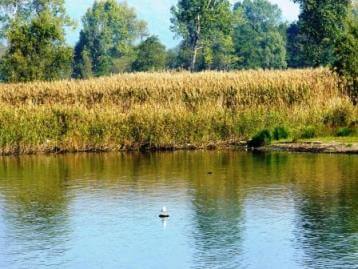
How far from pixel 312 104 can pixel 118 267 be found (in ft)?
67.3

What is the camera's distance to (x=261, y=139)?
3034 cm

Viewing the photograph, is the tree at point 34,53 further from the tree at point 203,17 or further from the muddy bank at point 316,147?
the tree at point 203,17

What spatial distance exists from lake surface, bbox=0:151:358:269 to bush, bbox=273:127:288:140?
2906mm

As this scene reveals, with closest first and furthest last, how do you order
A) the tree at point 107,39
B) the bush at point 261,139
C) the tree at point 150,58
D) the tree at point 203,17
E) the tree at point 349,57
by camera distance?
the bush at point 261,139
the tree at point 349,57
the tree at point 203,17
the tree at point 150,58
the tree at point 107,39

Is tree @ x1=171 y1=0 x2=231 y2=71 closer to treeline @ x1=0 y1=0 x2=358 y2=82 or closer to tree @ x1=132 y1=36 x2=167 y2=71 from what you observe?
treeline @ x1=0 y1=0 x2=358 y2=82

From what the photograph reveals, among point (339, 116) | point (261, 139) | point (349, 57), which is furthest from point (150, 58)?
point (261, 139)

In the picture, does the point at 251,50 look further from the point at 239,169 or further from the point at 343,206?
the point at 343,206

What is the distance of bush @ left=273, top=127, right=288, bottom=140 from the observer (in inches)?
1203

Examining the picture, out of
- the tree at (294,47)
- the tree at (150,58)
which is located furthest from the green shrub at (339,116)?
the tree at (150,58)

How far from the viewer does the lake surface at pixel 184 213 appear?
14.1m

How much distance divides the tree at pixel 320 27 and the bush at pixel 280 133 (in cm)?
3186

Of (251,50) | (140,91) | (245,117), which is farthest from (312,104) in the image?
(251,50)

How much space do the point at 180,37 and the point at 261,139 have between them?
64.1 m

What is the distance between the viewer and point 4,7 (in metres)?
82.4
